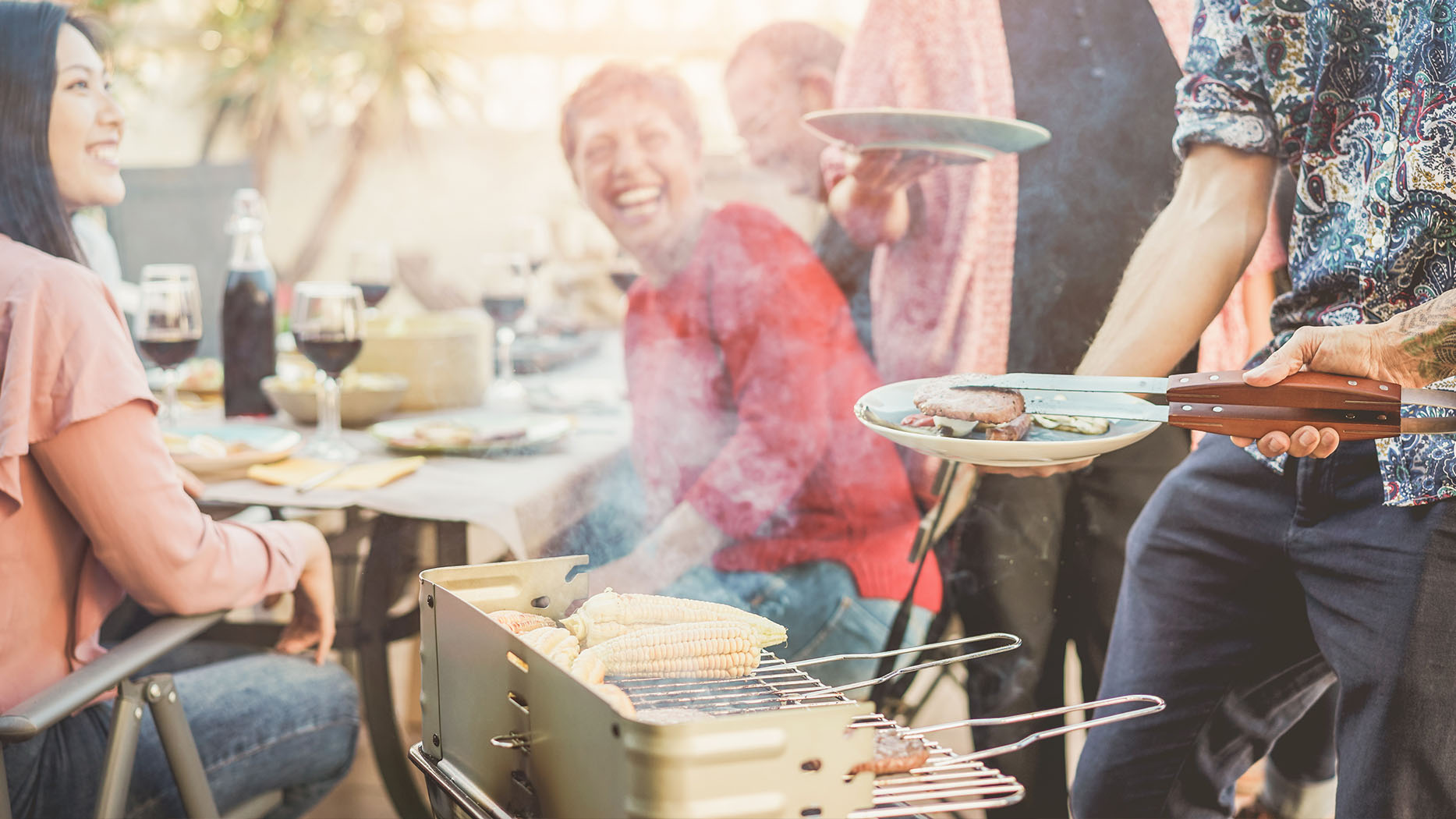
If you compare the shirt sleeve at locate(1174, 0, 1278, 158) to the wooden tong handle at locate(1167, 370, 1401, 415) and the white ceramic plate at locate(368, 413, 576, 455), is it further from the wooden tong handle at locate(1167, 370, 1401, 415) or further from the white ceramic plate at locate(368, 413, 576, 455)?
the white ceramic plate at locate(368, 413, 576, 455)

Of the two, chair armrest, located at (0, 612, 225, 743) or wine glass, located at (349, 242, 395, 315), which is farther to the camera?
wine glass, located at (349, 242, 395, 315)

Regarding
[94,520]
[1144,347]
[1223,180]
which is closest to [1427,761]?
[1144,347]

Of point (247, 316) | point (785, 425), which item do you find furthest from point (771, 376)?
point (247, 316)

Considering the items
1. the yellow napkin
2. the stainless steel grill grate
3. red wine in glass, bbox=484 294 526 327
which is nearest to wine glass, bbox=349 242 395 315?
red wine in glass, bbox=484 294 526 327

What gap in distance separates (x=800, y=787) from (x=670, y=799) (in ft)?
0.33

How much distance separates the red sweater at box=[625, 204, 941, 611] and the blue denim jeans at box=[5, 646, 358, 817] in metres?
0.73

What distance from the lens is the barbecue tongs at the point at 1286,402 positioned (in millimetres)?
1086

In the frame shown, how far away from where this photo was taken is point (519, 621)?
1062 mm

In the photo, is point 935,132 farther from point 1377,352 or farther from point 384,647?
point 384,647

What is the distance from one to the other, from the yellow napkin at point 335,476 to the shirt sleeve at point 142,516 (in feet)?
1.06

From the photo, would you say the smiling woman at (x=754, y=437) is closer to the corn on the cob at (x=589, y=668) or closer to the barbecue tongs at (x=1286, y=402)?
the barbecue tongs at (x=1286, y=402)

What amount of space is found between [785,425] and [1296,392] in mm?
1122

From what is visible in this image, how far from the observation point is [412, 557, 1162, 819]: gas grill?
2.60ft

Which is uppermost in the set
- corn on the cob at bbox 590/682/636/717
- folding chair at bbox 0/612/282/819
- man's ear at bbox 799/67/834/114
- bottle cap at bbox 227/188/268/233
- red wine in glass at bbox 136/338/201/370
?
man's ear at bbox 799/67/834/114
